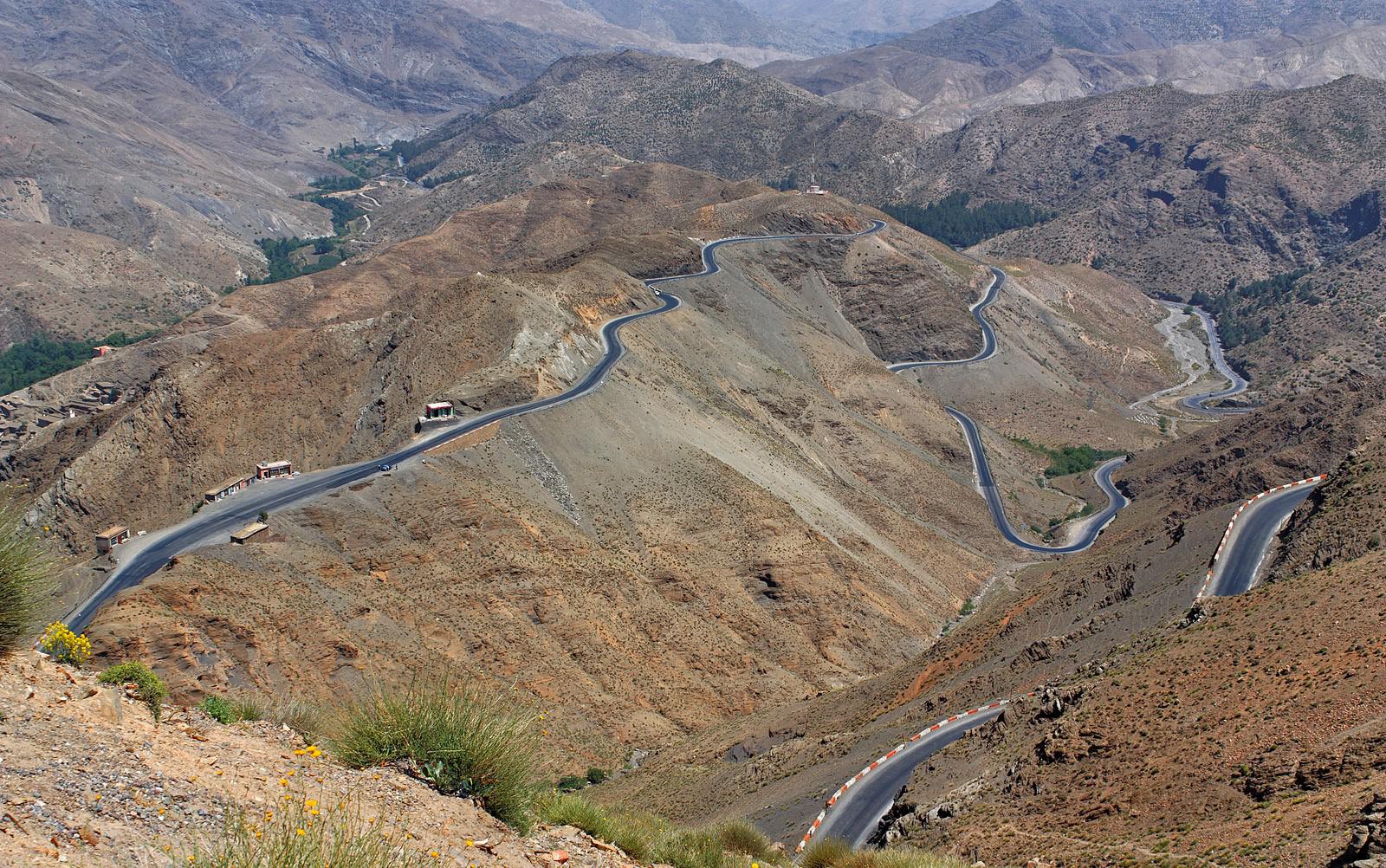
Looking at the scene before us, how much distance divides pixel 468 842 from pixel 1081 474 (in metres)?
88.5

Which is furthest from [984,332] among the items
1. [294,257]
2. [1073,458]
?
[294,257]

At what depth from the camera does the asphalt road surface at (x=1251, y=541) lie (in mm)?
38531

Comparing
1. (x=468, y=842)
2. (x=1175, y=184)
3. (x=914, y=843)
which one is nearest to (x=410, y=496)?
(x=914, y=843)

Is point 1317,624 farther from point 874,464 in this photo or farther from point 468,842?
point 874,464

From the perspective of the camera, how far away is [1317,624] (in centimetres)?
2580

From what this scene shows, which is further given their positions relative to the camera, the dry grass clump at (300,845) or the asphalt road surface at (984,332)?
the asphalt road surface at (984,332)

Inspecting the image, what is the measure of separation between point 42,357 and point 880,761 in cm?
12437

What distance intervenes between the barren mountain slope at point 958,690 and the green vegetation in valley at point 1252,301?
90674 mm

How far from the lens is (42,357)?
123500mm

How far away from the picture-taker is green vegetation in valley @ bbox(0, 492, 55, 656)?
1264 cm

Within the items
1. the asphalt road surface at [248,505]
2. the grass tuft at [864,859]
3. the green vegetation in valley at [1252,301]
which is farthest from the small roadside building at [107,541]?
the green vegetation in valley at [1252,301]

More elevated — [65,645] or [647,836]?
[65,645]

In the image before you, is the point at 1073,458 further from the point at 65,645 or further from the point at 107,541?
the point at 65,645

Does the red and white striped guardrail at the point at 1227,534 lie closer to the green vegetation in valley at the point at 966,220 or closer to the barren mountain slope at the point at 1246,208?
the barren mountain slope at the point at 1246,208
